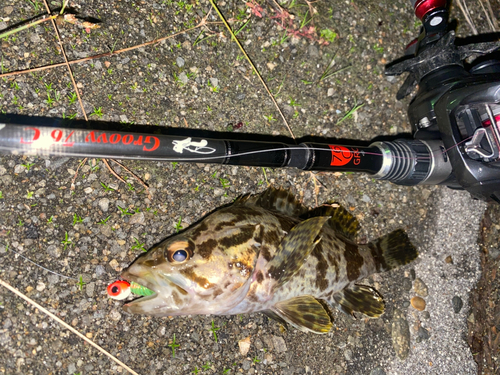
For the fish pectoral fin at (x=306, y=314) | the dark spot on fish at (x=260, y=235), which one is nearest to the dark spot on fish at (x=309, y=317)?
the fish pectoral fin at (x=306, y=314)

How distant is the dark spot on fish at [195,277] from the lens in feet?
8.05

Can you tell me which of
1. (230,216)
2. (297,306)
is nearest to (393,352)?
(297,306)

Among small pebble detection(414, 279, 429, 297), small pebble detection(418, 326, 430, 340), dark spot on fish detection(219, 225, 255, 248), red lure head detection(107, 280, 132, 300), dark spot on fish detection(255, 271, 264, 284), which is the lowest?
small pebble detection(418, 326, 430, 340)

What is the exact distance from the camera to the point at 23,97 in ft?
9.36

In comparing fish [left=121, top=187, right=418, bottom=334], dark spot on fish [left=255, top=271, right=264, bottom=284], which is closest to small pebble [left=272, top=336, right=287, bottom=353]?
fish [left=121, top=187, right=418, bottom=334]

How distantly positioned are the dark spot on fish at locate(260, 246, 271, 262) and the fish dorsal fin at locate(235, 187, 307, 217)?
505 millimetres

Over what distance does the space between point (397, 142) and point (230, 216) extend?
158cm

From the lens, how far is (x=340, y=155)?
2.88 meters

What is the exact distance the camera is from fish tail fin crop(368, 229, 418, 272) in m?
3.45

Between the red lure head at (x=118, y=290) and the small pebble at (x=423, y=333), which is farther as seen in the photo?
the small pebble at (x=423, y=333)

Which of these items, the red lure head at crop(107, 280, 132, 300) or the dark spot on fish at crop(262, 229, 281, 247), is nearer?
the dark spot on fish at crop(262, 229, 281, 247)

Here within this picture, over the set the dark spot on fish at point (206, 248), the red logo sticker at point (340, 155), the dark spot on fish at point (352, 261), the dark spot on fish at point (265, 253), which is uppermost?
the red logo sticker at point (340, 155)

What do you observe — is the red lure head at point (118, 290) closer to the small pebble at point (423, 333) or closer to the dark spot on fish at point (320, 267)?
the dark spot on fish at point (320, 267)

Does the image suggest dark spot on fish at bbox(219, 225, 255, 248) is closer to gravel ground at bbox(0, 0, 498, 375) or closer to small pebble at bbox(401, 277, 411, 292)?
gravel ground at bbox(0, 0, 498, 375)
